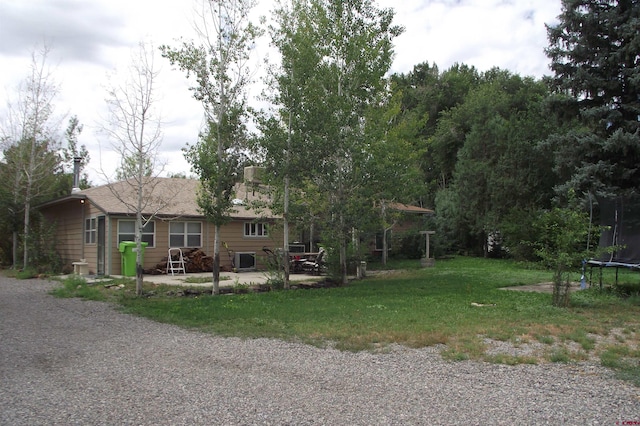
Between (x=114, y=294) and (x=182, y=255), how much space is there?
5665 millimetres

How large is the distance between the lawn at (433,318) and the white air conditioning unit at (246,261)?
5.74m

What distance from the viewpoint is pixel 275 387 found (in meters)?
4.80

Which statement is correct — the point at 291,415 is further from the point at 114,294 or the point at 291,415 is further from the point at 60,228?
the point at 60,228

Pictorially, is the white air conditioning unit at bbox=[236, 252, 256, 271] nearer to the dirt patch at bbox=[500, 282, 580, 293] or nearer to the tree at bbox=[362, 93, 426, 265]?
the tree at bbox=[362, 93, 426, 265]

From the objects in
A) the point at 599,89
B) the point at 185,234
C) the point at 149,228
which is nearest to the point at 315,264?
the point at 185,234

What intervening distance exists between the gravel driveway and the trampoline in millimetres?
6741

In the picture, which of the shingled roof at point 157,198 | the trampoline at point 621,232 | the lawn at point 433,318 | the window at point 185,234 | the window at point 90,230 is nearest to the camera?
the lawn at point 433,318

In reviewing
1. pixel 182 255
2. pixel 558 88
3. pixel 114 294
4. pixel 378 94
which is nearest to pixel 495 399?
pixel 114 294

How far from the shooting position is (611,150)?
1697 centimetres

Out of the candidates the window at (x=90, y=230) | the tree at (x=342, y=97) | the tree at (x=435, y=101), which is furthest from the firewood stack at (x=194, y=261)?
the tree at (x=435, y=101)

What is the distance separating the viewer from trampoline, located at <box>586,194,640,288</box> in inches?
440

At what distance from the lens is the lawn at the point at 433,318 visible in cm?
632

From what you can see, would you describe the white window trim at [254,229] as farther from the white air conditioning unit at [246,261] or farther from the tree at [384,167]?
the tree at [384,167]

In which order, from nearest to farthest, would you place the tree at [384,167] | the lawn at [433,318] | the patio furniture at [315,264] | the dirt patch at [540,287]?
1. the lawn at [433,318]
2. the dirt patch at [540,287]
3. the tree at [384,167]
4. the patio furniture at [315,264]
